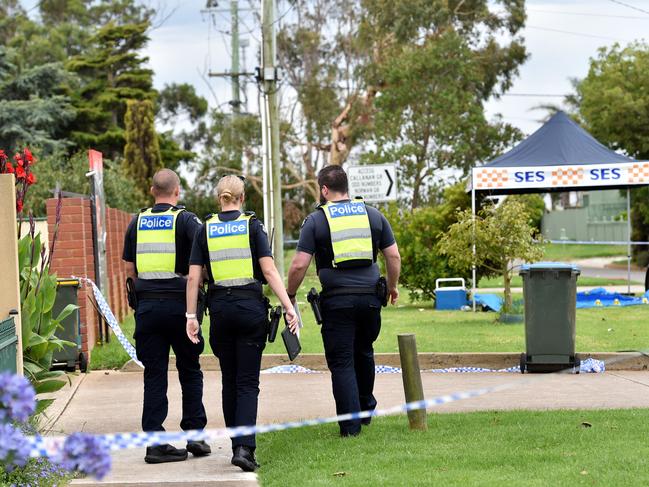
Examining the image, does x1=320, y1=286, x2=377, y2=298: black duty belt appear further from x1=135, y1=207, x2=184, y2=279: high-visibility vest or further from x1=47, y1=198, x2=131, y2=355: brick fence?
x1=47, y1=198, x2=131, y2=355: brick fence

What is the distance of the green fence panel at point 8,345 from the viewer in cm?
618

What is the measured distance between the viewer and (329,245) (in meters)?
8.11

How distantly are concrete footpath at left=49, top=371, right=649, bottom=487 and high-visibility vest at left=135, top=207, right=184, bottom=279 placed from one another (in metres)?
1.29

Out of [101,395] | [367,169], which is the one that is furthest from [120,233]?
[101,395]

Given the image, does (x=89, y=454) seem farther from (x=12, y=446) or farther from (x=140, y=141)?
(x=140, y=141)

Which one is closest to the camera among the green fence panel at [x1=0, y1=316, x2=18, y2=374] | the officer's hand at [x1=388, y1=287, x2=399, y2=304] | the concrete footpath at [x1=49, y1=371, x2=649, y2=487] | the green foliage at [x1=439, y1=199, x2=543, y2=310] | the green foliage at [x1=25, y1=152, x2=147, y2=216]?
the green fence panel at [x1=0, y1=316, x2=18, y2=374]

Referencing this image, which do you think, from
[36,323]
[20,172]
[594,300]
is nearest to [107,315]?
[36,323]

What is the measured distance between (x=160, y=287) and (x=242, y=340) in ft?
2.38

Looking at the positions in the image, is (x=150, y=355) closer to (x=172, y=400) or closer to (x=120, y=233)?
(x=172, y=400)

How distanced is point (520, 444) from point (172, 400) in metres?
4.14

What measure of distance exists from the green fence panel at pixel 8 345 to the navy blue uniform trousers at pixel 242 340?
1270mm

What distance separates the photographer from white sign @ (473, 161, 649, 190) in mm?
19703

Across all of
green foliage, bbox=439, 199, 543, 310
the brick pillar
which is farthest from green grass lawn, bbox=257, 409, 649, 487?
green foliage, bbox=439, 199, 543, 310

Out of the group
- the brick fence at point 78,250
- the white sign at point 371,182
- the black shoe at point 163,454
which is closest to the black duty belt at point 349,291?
the black shoe at point 163,454
